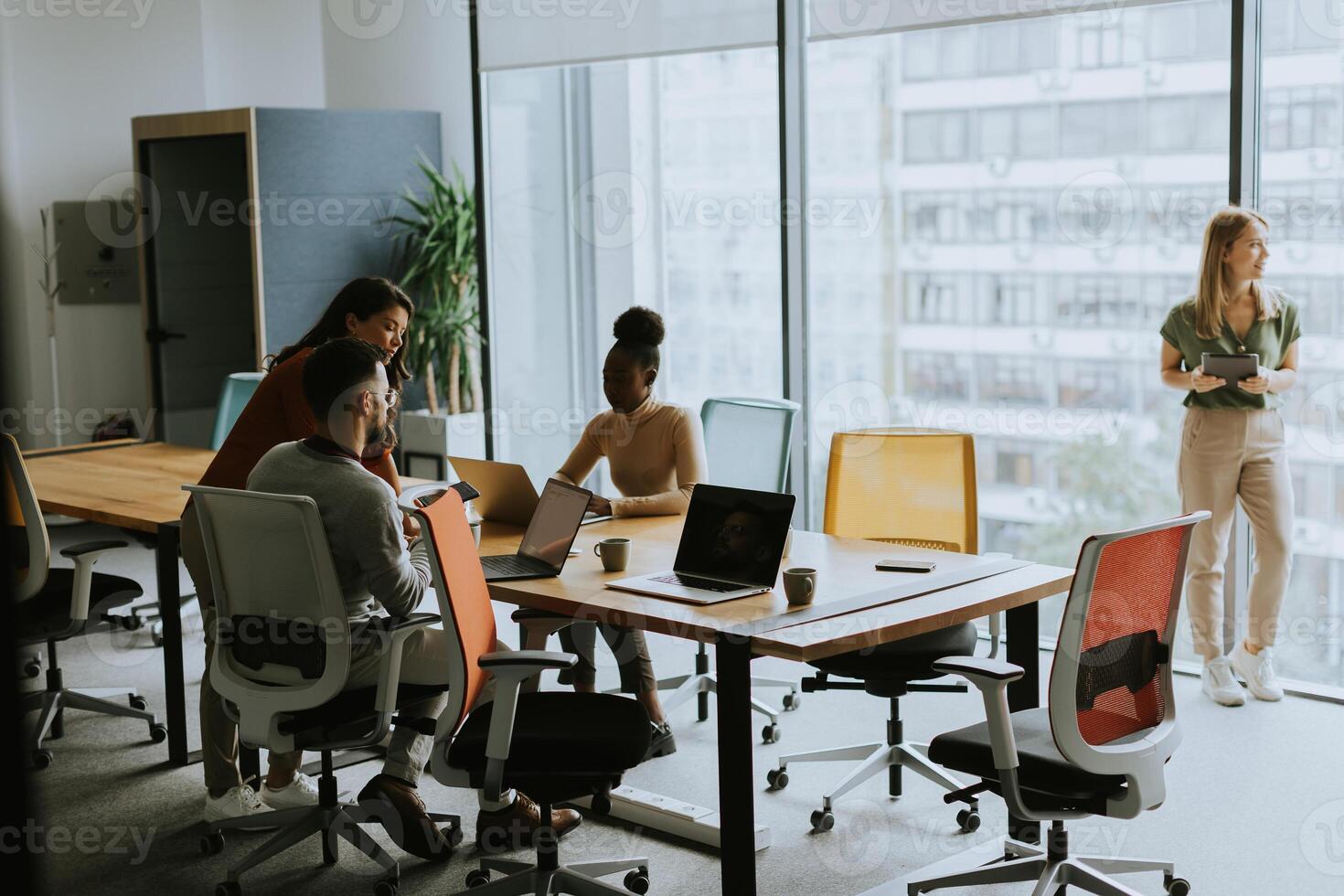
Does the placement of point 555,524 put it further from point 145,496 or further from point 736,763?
point 145,496

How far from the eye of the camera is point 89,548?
4.28m

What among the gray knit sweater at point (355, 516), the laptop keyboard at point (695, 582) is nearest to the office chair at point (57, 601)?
the gray knit sweater at point (355, 516)

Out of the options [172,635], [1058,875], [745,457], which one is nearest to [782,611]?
[1058,875]

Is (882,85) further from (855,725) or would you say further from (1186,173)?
(855,725)

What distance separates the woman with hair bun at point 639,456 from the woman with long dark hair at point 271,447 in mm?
680

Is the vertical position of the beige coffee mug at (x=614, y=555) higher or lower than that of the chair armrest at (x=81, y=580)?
higher

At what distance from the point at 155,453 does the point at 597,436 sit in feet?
7.76

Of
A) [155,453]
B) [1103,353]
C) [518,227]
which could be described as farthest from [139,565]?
[1103,353]

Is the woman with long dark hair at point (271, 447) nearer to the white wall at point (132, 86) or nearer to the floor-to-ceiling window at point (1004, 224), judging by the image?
the floor-to-ceiling window at point (1004, 224)

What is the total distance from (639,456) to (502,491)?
49cm

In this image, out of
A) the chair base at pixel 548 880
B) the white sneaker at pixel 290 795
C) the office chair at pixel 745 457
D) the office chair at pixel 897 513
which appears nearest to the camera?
the chair base at pixel 548 880

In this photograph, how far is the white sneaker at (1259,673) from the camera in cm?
466

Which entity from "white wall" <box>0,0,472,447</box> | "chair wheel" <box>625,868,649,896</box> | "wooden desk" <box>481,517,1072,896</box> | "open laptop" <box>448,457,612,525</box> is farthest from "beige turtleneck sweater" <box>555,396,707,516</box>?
"white wall" <box>0,0,472,447</box>

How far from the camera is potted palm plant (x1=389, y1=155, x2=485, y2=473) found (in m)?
7.52
